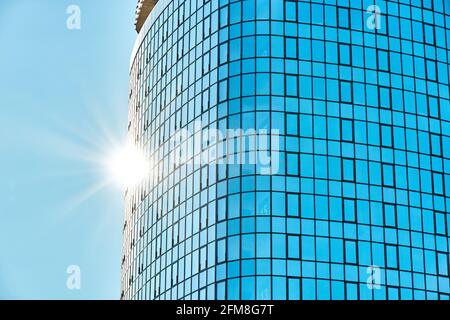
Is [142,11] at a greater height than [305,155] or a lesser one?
greater

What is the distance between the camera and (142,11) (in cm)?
13000

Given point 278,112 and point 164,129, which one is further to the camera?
point 164,129

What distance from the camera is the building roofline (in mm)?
128375

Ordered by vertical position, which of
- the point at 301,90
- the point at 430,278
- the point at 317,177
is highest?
the point at 301,90

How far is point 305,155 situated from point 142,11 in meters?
33.2

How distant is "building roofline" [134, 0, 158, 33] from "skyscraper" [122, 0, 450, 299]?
13510 millimetres

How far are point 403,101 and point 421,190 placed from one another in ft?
24.7

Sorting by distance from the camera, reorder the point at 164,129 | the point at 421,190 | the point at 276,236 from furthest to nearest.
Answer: the point at 164,129, the point at 421,190, the point at 276,236

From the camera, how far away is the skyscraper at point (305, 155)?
99.9 m

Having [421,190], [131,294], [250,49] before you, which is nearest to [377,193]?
[421,190]

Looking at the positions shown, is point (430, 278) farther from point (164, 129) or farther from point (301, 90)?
point (164, 129)

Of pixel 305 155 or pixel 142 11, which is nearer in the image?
pixel 305 155

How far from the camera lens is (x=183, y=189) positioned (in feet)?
356

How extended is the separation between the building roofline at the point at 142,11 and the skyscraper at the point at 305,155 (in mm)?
13510
